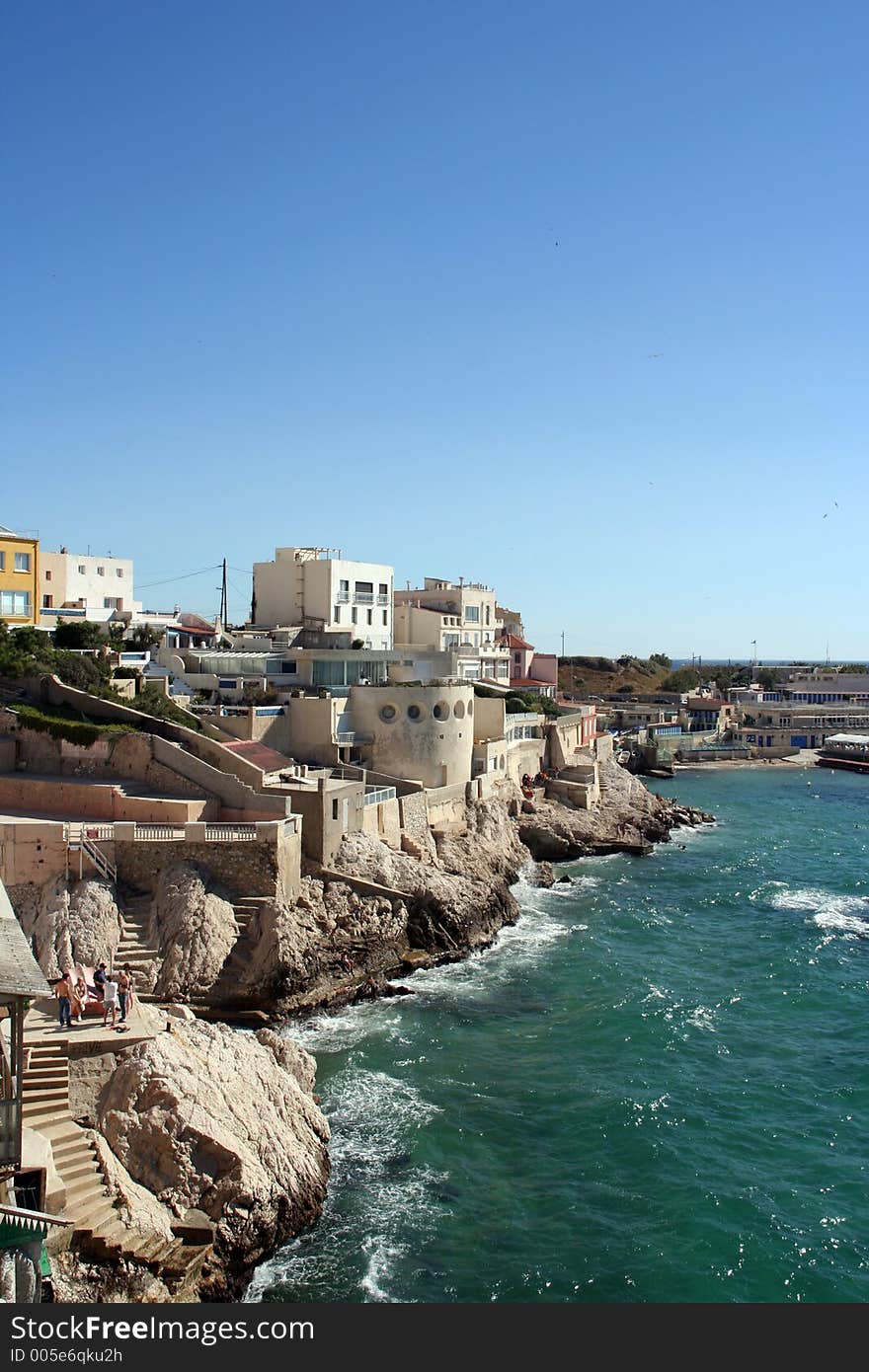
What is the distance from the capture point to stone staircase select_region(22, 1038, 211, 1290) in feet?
44.4

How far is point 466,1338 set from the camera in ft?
31.9

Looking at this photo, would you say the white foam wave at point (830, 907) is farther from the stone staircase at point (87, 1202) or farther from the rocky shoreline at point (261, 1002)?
the stone staircase at point (87, 1202)

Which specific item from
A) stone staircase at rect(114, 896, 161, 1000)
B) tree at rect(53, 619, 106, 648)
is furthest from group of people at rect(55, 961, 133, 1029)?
tree at rect(53, 619, 106, 648)

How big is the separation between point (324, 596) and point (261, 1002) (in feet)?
93.4

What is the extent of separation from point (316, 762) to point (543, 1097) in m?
19.2

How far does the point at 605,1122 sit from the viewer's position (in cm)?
2031

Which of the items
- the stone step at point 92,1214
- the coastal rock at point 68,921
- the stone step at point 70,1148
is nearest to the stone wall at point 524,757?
the coastal rock at point 68,921

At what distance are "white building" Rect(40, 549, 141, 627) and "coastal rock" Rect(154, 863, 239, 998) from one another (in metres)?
25.1

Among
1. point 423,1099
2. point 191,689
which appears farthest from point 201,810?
point 191,689

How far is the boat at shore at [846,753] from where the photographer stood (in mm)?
86750

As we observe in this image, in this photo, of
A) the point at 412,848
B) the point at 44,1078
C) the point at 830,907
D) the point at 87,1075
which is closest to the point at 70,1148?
the point at 44,1078

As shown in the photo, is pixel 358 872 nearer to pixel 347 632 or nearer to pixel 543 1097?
pixel 543 1097

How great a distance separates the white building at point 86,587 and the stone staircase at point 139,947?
25.1m

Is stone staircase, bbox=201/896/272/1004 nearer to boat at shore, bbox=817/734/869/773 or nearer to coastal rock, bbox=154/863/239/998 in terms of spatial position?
coastal rock, bbox=154/863/239/998
